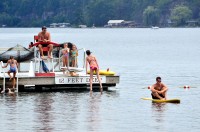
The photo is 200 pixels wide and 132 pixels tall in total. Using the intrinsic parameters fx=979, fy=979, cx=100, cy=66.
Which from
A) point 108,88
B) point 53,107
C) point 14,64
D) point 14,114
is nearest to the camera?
point 14,114

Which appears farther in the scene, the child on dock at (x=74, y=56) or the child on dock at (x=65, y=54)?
the child on dock at (x=74, y=56)

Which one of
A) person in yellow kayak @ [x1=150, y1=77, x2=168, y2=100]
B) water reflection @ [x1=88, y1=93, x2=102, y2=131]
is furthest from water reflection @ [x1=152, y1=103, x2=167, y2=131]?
water reflection @ [x1=88, y1=93, x2=102, y2=131]

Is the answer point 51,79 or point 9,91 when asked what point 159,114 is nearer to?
point 51,79

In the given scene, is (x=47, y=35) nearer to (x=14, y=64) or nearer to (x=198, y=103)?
(x=14, y=64)

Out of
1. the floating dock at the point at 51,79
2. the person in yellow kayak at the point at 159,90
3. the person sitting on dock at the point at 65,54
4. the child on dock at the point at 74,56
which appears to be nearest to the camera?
the person in yellow kayak at the point at 159,90

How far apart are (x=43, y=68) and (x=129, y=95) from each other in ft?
12.0

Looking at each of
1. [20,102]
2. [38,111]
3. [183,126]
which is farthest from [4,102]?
[183,126]

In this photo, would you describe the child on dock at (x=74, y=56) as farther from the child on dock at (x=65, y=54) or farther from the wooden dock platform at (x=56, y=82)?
the wooden dock platform at (x=56, y=82)

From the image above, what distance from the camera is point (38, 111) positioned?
32656 mm

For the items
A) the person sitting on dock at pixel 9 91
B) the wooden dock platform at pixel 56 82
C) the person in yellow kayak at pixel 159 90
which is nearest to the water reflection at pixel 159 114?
the person in yellow kayak at pixel 159 90

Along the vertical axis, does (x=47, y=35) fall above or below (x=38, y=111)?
above

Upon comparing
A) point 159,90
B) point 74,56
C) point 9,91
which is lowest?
point 9,91

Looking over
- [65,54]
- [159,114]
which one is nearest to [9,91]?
[65,54]

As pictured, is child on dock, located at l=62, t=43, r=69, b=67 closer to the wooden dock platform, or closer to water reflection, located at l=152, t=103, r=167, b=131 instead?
the wooden dock platform
